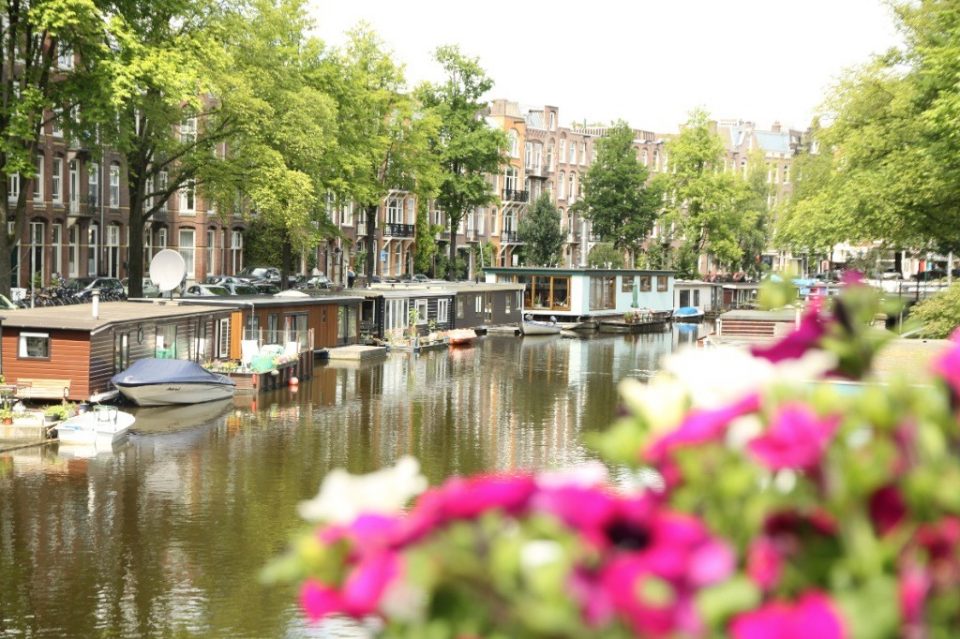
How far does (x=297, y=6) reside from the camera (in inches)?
1935

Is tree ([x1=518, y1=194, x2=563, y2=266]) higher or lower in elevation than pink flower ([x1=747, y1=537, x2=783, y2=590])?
higher

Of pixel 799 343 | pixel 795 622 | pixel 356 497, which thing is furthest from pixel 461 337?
pixel 795 622

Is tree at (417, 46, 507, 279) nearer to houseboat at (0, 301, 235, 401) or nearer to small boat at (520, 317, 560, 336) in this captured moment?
small boat at (520, 317, 560, 336)

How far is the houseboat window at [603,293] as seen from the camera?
74500mm

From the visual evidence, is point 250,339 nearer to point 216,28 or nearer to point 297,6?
point 216,28

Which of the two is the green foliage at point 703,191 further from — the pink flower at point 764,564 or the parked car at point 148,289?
the pink flower at point 764,564

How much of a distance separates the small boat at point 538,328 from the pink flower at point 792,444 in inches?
2497

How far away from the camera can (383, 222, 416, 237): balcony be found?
81.4m

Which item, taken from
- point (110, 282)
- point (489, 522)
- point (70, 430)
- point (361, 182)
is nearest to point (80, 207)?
point (110, 282)

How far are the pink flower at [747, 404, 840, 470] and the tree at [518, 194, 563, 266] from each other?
3579 inches

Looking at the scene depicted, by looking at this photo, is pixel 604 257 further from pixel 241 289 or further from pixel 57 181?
pixel 57 181

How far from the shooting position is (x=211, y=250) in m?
66.5

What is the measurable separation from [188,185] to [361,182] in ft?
39.7

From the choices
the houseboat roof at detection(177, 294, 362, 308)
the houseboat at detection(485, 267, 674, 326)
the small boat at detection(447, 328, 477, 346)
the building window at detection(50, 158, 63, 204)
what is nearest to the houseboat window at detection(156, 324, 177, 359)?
the houseboat roof at detection(177, 294, 362, 308)
